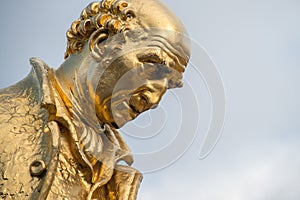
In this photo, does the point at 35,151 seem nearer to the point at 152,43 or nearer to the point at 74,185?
the point at 74,185

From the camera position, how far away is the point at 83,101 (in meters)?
3.63

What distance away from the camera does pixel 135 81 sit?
139 inches

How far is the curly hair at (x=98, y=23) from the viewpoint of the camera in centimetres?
362

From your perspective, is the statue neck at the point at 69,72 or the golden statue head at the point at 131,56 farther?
the statue neck at the point at 69,72

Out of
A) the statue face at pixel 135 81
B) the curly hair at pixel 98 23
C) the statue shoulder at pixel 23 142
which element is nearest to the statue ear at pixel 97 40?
the curly hair at pixel 98 23

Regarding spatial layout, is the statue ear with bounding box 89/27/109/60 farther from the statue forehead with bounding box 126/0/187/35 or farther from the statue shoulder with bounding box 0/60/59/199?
the statue shoulder with bounding box 0/60/59/199

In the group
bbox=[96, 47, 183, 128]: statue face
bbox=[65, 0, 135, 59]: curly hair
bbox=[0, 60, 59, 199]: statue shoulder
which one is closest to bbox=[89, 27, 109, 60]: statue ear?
bbox=[65, 0, 135, 59]: curly hair

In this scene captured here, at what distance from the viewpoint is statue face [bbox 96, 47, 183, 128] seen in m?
3.53

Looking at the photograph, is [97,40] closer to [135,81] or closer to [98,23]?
[98,23]

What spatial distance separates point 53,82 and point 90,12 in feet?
1.45

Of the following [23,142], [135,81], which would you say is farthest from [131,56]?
[23,142]

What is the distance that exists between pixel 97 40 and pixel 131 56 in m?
0.23

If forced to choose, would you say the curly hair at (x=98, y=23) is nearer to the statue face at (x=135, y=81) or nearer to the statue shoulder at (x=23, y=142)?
the statue face at (x=135, y=81)

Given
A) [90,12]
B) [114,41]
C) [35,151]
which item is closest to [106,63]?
[114,41]
